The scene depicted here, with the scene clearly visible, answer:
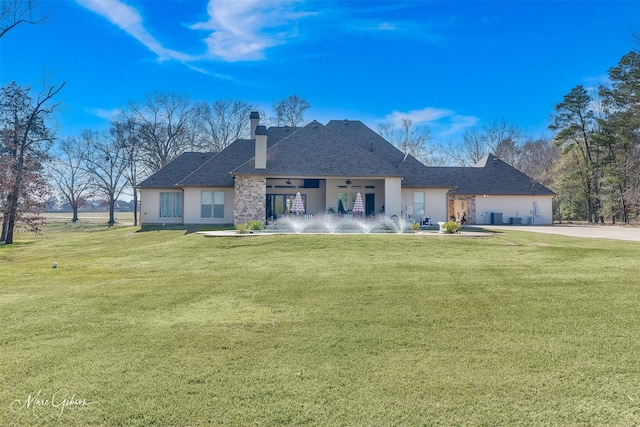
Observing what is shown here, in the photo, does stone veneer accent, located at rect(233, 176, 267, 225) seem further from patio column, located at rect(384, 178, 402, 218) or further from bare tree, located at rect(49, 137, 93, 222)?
bare tree, located at rect(49, 137, 93, 222)

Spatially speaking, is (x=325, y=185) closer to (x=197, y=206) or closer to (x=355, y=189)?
(x=355, y=189)

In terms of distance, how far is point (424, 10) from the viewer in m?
14.2

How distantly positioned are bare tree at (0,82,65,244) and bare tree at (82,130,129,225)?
50.6ft

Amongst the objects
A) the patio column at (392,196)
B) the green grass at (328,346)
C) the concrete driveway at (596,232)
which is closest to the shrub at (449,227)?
the patio column at (392,196)

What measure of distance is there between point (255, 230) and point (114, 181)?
30454mm

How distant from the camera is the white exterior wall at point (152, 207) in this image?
24.6m

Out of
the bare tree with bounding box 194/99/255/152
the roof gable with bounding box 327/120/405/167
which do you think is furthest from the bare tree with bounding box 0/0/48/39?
the bare tree with bounding box 194/99/255/152

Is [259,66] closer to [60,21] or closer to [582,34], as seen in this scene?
[60,21]

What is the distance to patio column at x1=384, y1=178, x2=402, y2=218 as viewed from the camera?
20719 millimetres

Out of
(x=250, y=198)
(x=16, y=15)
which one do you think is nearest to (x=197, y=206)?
(x=250, y=198)

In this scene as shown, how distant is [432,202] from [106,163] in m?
34.3

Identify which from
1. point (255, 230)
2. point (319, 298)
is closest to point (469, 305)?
point (319, 298)

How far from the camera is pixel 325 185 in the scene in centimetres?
2327

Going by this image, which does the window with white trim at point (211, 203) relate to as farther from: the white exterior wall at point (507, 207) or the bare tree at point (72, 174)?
the bare tree at point (72, 174)
